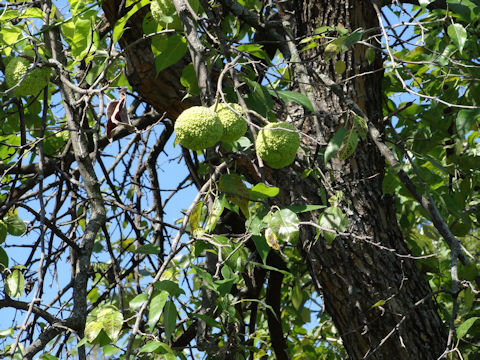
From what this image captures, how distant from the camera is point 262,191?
1.36 metres

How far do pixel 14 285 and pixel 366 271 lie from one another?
3.71ft

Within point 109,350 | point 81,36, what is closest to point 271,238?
point 109,350

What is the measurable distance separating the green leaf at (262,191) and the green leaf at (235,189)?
0.02 m

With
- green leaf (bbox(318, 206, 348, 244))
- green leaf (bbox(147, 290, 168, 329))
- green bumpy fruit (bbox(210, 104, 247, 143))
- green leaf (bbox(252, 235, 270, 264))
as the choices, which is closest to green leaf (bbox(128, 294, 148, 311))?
green leaf (bbox(147, 290, 168, 329))

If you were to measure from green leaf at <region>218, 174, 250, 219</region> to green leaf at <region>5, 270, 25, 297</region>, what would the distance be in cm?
85

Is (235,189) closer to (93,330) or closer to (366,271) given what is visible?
(93,330)

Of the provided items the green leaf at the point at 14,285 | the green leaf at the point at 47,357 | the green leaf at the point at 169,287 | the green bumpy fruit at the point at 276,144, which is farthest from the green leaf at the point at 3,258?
A: the green bumpy fruit at the point at 276,144

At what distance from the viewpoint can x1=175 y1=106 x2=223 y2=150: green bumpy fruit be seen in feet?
3.83

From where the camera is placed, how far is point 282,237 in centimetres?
129

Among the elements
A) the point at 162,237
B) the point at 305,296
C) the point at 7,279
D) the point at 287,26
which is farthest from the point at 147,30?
the point at 305,296

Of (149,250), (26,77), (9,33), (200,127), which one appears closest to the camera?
(200,127)

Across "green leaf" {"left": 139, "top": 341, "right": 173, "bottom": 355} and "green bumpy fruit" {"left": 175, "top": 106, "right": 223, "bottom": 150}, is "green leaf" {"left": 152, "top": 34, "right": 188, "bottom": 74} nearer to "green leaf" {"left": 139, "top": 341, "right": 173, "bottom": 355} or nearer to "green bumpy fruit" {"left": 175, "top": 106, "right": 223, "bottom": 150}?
"green bumpy fruit" {"left": 175, "top": 106, "right": 223, "bottom": 150}

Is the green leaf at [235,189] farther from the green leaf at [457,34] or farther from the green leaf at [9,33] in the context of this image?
the green leaf at [9,33]

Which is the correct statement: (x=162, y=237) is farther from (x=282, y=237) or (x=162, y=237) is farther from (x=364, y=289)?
(x=282, y=237)
